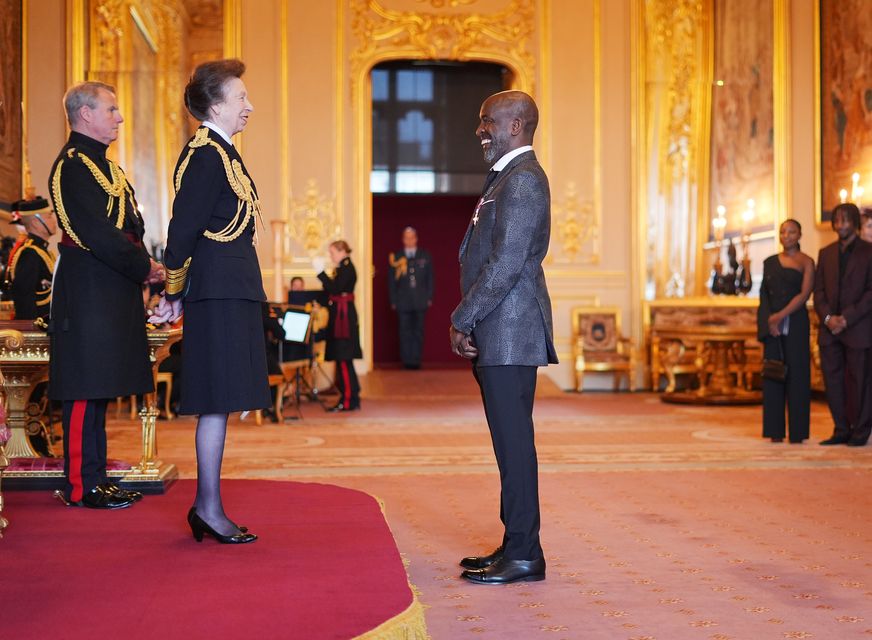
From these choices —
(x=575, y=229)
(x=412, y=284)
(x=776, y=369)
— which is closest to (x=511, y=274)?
(x=776, y=369)

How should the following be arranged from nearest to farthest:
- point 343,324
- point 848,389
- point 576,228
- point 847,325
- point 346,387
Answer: point 847,325, point 848,389, point 343,324, point 346,387, point 576,228

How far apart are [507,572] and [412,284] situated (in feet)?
35.0

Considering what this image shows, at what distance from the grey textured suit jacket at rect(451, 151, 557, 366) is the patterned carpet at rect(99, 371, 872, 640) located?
2.50 ft

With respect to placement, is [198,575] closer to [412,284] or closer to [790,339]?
[790,339]

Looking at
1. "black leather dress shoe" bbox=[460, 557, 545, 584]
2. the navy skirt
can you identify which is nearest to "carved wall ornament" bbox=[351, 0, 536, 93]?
the navy skirt

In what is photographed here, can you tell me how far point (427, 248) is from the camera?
637 inches

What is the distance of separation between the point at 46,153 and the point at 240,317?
704 cm

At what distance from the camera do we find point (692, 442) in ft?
23.7

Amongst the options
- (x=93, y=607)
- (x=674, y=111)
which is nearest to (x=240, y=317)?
(x=93, y=607)

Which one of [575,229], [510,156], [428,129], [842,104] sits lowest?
[510,156]

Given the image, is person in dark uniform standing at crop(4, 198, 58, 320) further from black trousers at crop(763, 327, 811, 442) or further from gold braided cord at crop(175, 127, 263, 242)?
black trousers at crop(763, 327, 811, 442)

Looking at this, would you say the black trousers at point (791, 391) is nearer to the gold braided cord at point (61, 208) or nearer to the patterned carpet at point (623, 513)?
the patterned carpet at point (623, 513)

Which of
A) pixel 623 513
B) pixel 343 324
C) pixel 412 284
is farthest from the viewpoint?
pixel 412 284

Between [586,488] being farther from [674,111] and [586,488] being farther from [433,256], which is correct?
[433,256]
